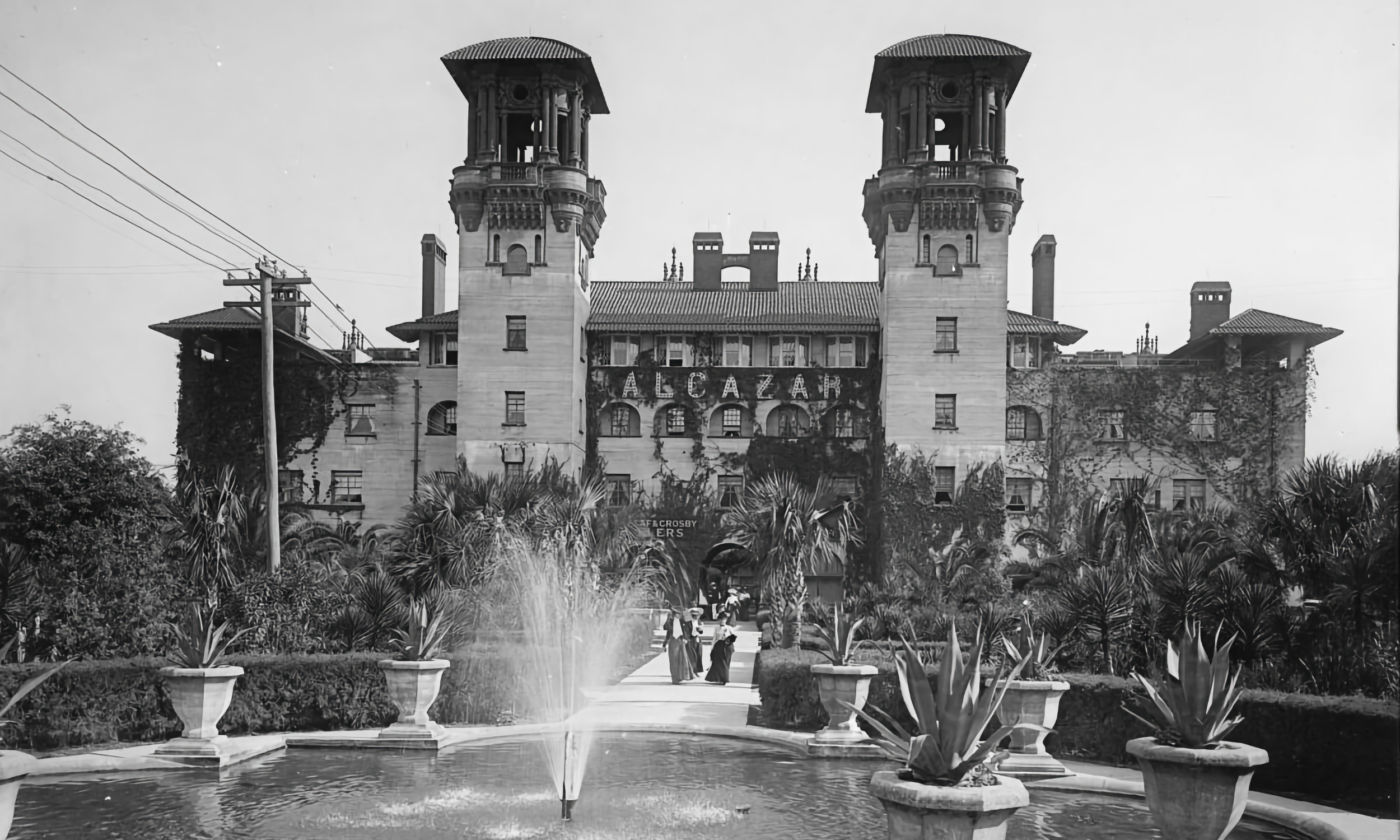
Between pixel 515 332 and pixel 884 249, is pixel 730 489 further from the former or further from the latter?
pixel 884 249

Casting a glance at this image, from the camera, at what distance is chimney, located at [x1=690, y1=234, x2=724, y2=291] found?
5872cm

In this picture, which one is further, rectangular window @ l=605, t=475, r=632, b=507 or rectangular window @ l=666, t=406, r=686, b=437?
rectangular window @ l=666, t=406, r=686, b=437

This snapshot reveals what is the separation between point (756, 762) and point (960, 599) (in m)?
20.3

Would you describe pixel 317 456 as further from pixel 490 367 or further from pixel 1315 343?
pixel 1315 343

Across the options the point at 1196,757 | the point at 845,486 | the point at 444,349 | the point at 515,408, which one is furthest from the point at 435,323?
the point at 1196,757

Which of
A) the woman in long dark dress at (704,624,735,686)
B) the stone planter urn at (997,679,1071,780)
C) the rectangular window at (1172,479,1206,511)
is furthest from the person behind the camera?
the rectangular window at (1172,479,1206,511)

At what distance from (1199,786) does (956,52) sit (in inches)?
1709

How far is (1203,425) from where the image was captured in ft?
171

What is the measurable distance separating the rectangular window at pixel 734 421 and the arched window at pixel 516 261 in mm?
10238

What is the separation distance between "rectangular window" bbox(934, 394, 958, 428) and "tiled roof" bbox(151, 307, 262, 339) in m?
28.5

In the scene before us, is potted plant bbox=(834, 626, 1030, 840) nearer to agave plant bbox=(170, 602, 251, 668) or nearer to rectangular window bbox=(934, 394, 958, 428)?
agave plant bbox=(170, 602, 251, 668)

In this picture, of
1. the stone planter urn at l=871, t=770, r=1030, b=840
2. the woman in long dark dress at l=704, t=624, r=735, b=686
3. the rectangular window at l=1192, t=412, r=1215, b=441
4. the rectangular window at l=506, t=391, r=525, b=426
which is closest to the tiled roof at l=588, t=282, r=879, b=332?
the rectangular window at l=506, t=391, r=525, b=426

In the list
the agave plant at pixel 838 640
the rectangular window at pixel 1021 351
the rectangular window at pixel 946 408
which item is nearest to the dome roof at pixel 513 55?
the rectangular window at pixel 946 408

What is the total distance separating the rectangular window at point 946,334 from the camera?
50469 millimetres
